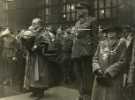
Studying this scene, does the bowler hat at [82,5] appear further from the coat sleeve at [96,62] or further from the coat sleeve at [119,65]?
the coat sleeve at [119,65]

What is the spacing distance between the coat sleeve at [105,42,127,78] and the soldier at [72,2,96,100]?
0.24 meters

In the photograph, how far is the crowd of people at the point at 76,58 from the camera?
2621mm

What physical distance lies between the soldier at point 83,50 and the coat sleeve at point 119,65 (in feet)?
0.78

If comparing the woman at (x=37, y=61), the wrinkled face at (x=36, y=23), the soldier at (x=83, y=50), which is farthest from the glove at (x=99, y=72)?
the wrinkled face at (x=36, y=23)

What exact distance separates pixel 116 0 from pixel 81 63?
0.66 metres

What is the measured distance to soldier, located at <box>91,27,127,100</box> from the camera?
8.59 feet

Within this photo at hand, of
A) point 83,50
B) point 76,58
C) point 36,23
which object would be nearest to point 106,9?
point 83,50

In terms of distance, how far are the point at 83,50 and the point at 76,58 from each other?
0.37 feet

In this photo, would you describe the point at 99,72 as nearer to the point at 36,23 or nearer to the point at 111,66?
the point at 111,66

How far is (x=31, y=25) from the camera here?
3.40m

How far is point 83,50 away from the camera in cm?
286

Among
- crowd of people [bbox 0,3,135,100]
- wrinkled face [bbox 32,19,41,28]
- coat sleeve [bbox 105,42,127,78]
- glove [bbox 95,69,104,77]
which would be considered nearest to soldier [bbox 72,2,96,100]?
crowd of people [bbox 0,3,135,100]

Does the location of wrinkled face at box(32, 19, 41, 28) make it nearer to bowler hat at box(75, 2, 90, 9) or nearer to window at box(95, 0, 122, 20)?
bowler hat at box(75, 2, 90, 9)

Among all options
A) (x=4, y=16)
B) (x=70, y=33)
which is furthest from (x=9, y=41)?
(x=70, y=33)
